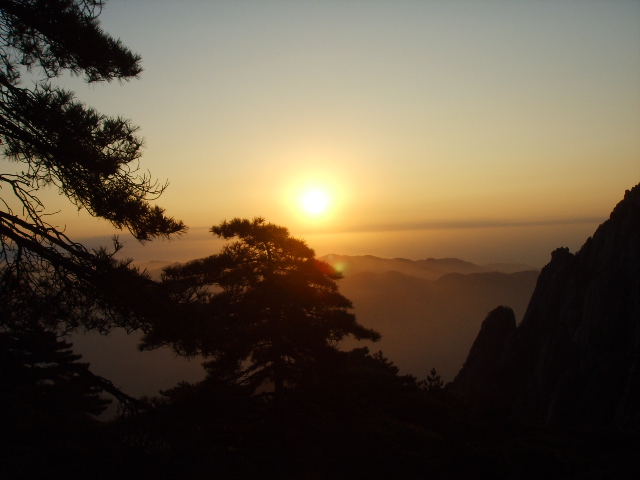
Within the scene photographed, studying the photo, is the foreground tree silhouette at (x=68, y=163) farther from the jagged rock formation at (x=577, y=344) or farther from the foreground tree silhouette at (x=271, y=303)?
the jagged rock formation at (x=577, y=344)

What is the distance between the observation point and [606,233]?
33469 mm

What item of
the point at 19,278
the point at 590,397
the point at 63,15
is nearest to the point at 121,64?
the point at 63,15

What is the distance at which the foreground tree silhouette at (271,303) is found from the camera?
12.2 m

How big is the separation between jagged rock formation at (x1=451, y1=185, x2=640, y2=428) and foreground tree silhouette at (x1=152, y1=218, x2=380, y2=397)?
17.2 metres

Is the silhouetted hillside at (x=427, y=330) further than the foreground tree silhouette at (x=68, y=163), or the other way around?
the silhouetted hillside at (x=427, y=330)

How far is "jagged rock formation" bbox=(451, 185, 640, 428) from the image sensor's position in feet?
86.1

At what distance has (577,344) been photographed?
30.2 meters

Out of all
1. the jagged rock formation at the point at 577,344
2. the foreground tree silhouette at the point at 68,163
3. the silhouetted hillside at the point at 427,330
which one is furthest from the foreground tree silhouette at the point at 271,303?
the silhouetted hillside at the point at 427,330

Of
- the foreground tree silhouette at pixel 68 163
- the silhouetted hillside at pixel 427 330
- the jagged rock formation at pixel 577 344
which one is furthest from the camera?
the silhouetted hillside at pixel 427 330

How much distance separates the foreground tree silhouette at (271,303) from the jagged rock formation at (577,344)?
17169 millimetres

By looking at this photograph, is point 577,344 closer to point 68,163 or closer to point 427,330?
point 68,163

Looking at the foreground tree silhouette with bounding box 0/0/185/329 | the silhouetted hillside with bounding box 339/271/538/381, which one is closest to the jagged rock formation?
the foreground tree silhouette with bounding box 0/0/185/329

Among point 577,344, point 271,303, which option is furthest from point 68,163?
point 577,344

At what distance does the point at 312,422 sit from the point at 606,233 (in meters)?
33.5
